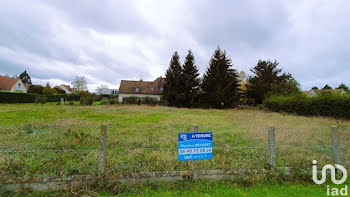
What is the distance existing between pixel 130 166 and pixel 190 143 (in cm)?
129

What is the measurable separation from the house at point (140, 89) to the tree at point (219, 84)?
1179cm

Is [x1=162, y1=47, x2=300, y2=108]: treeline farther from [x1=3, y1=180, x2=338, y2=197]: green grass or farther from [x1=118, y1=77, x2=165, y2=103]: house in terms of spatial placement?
[x1=3, y1=180, x2=338, y2=197]: green grass

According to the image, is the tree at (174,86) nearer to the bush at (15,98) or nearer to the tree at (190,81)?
the tree at (190,81)

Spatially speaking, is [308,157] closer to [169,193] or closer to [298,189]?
[298,189]

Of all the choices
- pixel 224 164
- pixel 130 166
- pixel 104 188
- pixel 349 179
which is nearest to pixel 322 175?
pixel 349 179

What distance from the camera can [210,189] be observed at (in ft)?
8.50

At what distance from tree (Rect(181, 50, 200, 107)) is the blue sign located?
2085cm

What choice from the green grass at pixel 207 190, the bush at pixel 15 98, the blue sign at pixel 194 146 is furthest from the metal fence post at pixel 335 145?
the bush at pixel 15 98

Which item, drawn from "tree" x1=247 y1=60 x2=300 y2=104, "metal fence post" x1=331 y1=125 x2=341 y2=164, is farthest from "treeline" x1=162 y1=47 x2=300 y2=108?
"metal fence post" x1=331 y1=125 x2=341 y2=164

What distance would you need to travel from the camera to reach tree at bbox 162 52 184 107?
77.3 ft

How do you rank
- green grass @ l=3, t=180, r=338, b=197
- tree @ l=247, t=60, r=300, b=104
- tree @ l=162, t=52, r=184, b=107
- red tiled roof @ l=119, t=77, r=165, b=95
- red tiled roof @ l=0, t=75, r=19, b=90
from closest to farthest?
green grass @ l=3, t=180, r=338, b=197
tree @ l=162, t=52, r=184, b=107
tree @ l=247, t=60, r=300, b=104
red tiled roof @ l=0, t=75, r=19, b=90
red tiled roof @ l=119, t=77, r=165, b=95

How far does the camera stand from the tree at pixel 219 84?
22703 millimetres

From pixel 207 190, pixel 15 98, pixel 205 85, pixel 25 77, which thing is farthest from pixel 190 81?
pixel 25 77

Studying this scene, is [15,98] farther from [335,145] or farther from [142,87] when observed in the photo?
[335,145]
